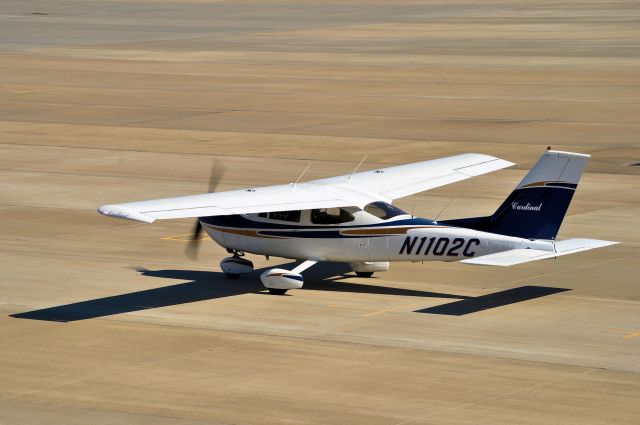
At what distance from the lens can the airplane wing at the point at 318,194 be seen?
88.8 ft

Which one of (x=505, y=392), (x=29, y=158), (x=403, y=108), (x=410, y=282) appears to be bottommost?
(x=505, y=392)

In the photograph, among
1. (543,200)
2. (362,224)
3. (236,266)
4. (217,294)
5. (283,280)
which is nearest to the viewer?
(543,200)

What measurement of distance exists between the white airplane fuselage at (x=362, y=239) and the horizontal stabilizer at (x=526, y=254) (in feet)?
0.75

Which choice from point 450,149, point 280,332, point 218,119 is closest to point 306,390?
point 280,332

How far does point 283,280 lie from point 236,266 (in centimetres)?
189

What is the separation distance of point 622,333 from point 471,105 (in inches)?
1444

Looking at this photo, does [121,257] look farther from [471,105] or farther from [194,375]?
[471,105]

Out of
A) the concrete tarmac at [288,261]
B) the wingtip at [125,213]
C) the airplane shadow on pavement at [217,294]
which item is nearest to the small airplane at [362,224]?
the wingtip at [125,213]

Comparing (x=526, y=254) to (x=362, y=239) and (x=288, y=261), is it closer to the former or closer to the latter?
(x=362, y=239)

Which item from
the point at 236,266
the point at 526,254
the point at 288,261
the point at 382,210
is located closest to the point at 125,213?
the point at 236,266

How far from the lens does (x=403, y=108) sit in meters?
61.1

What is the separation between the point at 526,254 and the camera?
2688cm

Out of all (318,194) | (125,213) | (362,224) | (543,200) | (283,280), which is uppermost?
(318,194)

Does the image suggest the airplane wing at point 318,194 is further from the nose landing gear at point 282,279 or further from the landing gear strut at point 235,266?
the landing gear strut at point 235,266
